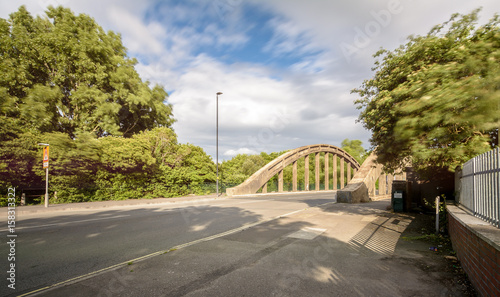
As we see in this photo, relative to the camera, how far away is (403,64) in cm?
872

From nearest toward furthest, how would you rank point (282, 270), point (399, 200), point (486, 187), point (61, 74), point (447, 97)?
point (486, 187) → point (282, 270) → point (447, 97) → point (399, 200) → point (61, 74)

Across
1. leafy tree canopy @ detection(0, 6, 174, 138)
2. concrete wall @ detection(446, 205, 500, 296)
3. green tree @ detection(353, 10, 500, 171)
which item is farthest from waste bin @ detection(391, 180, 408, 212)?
leafy tree canopy @ detection(0, 6, 174, 138)

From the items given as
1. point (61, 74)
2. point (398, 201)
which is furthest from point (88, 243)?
point (61, 74)

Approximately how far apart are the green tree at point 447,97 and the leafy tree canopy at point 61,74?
24557mm

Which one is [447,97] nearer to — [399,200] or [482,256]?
[482,256]

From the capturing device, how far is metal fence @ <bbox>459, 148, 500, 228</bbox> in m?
3.85

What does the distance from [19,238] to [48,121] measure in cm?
1914

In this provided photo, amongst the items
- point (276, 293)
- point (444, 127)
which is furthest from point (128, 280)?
point (444, 127)

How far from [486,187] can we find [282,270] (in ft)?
12.5

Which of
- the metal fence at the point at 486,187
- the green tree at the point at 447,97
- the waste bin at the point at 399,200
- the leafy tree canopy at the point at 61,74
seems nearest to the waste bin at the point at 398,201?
the waste bin at the point at 399,200

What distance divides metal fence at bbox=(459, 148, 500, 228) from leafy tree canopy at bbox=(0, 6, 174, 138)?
85.0 feet

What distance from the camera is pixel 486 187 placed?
14.2ft

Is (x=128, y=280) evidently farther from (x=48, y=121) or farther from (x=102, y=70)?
(x=102, y=70)

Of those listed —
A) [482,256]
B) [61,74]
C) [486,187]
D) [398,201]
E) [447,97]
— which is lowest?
[398,201]
